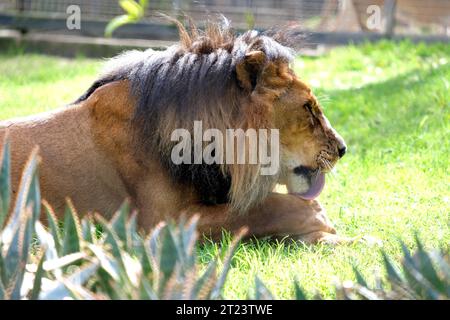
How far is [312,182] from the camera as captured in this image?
443 centimetres

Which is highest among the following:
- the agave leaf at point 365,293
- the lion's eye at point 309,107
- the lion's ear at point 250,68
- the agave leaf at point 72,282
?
the lion's ear at point 250,68

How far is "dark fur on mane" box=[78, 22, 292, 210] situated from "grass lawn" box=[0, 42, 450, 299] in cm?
36

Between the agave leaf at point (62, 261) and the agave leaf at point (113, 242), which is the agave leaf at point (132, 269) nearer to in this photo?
the agave leaf at point (113, 242)

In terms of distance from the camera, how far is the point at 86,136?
4363 millimetres

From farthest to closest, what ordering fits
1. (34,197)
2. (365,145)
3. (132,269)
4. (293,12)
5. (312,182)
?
(293,12) → (365,145) → (312,182) → (34,197) → (132,269)

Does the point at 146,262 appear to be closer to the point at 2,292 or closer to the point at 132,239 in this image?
the point at 132,239

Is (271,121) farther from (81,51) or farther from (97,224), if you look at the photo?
(81,51)

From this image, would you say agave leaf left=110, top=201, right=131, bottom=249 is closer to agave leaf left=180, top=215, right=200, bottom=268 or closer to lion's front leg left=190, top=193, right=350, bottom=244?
agave leaf left=180, top=215, right=200, bottom=268

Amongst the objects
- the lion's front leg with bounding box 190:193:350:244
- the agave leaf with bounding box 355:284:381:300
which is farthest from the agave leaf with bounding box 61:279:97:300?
the lion's front leg with bounding box 190:193:350:244

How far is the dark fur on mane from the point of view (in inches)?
161

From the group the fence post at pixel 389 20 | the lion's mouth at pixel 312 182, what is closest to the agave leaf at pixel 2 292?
the lion's mouth at pixel 312 182

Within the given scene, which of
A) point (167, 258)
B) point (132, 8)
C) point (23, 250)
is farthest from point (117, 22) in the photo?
point (167, 258)

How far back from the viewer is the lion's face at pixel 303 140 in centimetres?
427

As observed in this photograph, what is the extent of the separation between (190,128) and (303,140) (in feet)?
2.08
